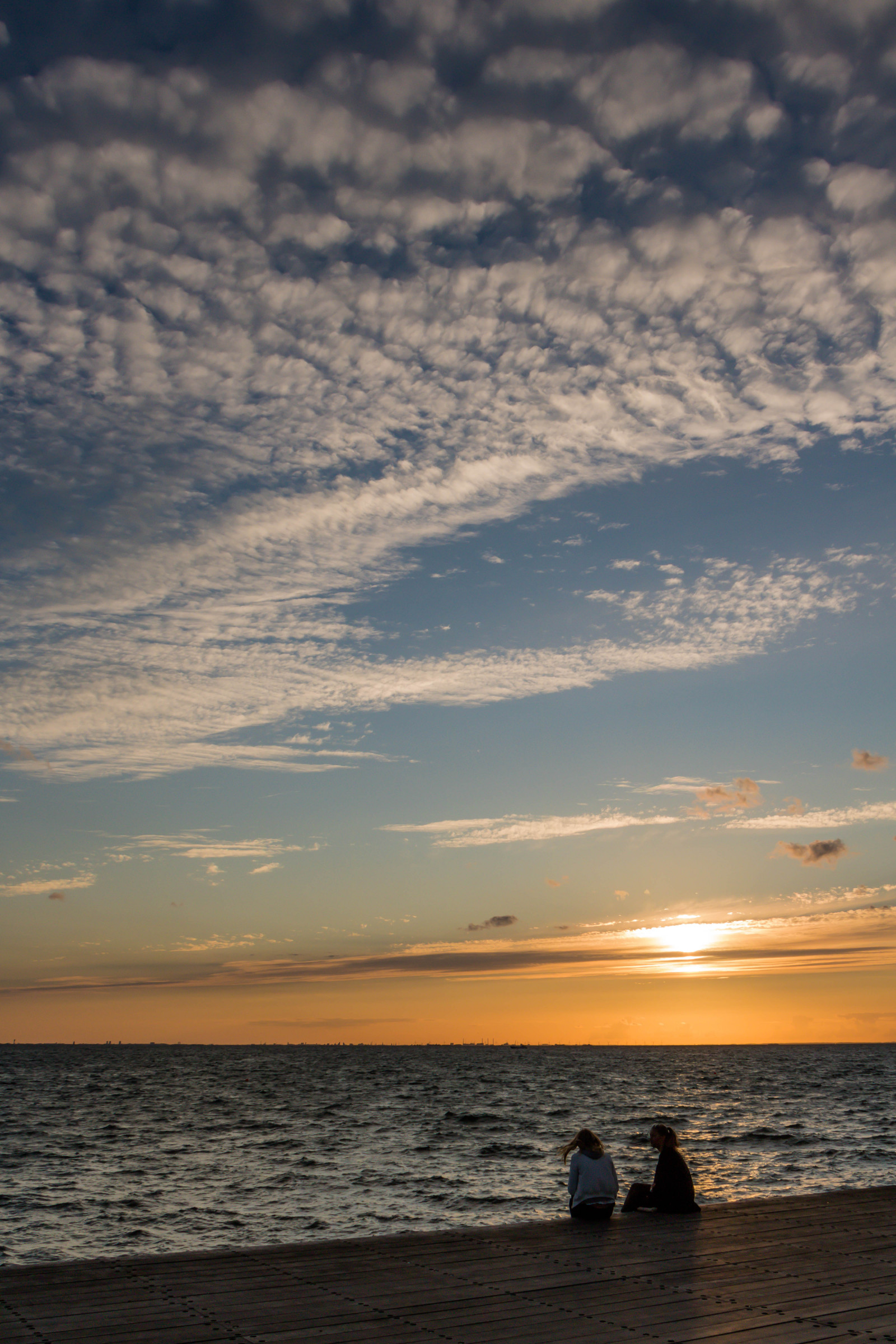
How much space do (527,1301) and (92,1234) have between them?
18.8 metres

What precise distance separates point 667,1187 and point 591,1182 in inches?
51.5

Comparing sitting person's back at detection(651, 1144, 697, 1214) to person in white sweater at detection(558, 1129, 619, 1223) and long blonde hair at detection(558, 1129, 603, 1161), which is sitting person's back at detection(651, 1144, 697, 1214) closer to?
person in white sweater at detection(558, 1129, 619, 1223)

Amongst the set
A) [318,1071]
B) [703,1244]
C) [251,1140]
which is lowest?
[318,1071]

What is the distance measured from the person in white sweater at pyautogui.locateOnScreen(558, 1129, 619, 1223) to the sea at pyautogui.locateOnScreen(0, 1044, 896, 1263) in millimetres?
9558

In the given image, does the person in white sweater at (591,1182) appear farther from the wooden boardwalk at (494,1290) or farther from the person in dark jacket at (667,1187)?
the person in dark jacket at (667,1187)

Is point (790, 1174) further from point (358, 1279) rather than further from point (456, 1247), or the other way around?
point (358, 1279)

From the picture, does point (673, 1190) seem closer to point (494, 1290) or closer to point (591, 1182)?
point (591, 1182)

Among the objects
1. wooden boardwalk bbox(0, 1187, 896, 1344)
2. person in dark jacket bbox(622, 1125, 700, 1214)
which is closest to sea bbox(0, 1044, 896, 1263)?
person in dark jacket bbox(622, 1125, 700, 1214)

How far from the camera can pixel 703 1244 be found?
1220cm

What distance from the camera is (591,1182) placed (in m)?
13.8

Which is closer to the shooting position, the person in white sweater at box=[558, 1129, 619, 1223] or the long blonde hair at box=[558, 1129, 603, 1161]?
the person in white sweater at box=[558, 1129, 619, 1223]

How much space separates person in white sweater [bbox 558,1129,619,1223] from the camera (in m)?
13.6

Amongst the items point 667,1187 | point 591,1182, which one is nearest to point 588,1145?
point 591,1182

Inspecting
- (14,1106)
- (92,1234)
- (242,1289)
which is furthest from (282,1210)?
(14,1106)
